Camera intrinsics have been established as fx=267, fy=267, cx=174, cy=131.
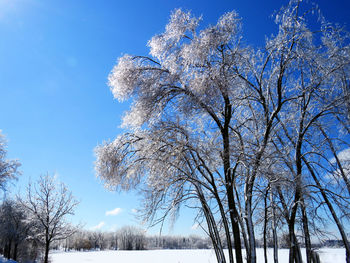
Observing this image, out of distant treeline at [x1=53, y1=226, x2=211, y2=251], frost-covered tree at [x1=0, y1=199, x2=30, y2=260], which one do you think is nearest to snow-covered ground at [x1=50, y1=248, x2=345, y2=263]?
frost-covered tree at [x1=0, y1=199, x2=30, y2=260]

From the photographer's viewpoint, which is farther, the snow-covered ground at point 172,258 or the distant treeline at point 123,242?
the distant treeline at point 123,242

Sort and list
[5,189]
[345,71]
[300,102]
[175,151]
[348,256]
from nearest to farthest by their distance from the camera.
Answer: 1. [175,151]
2. [345,71]
3. [300,102]
4. [348,256]
5. [5,189]

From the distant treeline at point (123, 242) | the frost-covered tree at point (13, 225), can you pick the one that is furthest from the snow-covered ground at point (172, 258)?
the distant treeline at point (123, 242)

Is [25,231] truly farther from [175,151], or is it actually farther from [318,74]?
[318,74]

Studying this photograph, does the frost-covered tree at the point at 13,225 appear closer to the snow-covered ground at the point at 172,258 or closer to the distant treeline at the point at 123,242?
the snow-covered ground at the point at 172,258

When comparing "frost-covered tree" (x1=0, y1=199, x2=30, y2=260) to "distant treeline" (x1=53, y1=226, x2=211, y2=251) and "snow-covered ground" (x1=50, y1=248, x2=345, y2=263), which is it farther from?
"distant treeline" (x1=53, y1=226, x2=211, y2=251)

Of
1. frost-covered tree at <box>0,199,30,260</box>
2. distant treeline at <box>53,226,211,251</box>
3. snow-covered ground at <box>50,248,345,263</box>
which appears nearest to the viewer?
frost-covered tree at <box>0,199,30,260</box>

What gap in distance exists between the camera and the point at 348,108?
7.86 metres

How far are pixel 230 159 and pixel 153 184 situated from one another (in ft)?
6.80

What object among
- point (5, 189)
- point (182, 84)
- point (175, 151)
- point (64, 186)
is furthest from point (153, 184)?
point (5, 189)

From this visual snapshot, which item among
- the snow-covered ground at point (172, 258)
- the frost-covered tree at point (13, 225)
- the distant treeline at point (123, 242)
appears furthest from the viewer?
the distant treeline at point (123, 242)

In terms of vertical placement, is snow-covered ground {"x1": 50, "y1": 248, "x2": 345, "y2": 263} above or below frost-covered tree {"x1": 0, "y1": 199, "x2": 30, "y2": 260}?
below

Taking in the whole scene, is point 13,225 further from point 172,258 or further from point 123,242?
point 123,242

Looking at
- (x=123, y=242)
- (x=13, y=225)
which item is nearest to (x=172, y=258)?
(x=13, y=225)
